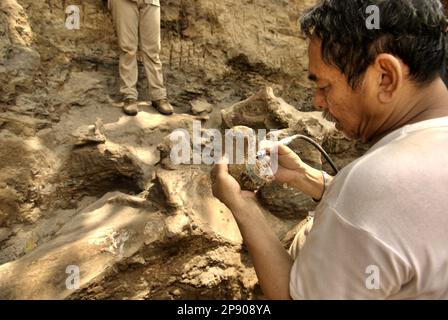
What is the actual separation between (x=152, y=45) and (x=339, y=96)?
2812mm

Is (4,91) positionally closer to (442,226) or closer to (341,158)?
(341,158)

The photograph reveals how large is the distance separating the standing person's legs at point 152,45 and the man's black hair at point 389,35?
2.75 m

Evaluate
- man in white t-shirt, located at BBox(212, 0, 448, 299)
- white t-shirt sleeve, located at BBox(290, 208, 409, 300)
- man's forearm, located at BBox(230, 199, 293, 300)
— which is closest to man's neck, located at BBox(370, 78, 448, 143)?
man in white t-shirt, located at BBox(212, 0, 448, 299)

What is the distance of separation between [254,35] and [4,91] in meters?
2.78

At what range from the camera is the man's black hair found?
0.94 meters

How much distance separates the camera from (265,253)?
3.50 ft

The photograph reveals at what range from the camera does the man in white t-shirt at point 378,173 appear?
78cm

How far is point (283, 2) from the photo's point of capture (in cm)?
454

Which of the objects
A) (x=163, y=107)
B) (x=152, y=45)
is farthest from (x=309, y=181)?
(x=152, y=45)

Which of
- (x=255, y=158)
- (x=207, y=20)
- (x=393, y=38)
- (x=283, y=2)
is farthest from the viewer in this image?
(x=283, y=2)

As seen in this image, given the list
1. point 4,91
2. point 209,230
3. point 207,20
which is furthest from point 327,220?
point 207,20

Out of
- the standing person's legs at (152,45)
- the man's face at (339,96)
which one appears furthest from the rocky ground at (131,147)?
the man's face at (339,96)

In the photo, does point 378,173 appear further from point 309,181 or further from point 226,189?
point 309,181

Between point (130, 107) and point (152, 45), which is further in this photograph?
point (152, 45)
